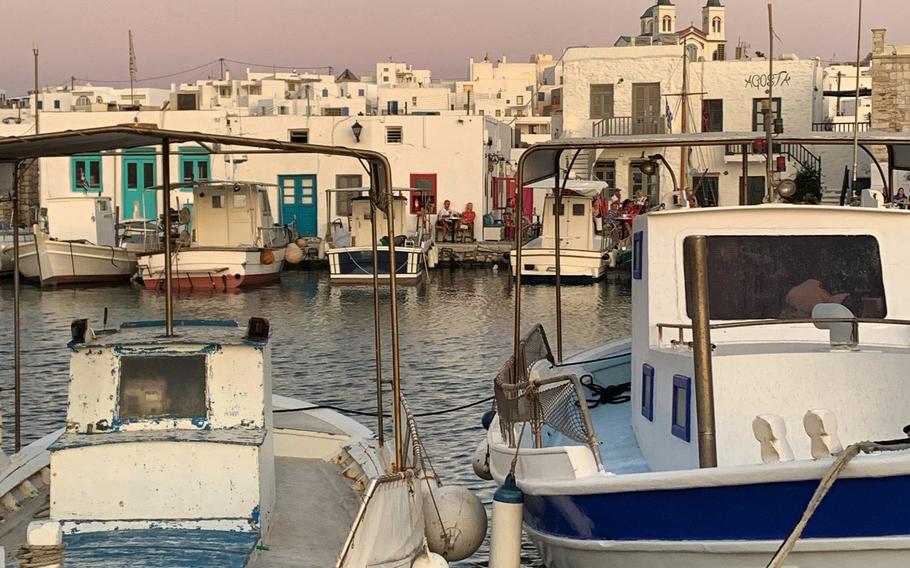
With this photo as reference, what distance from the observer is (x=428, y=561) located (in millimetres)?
8969

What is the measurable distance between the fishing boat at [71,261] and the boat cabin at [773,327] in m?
30.3

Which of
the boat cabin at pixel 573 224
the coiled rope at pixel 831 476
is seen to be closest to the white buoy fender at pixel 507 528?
the coiled rope at pixel 831 476

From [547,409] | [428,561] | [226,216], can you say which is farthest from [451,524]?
[226,216]

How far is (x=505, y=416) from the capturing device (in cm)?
1044

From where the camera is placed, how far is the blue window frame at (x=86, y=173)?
49.9 metres

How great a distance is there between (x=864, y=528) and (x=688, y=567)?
3.85 feet

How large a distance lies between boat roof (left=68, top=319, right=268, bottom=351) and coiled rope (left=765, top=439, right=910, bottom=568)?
11.4 feet

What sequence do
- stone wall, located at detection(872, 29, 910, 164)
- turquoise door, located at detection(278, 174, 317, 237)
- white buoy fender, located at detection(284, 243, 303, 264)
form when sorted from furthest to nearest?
turquoise door, located at detection(278, 174, 317, 237) < stone wall, located at detection(872, 29, 910, 164) < white buoy fender, located at detection(284, 243, 303, 264)

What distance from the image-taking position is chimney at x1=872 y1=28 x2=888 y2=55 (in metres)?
44.6

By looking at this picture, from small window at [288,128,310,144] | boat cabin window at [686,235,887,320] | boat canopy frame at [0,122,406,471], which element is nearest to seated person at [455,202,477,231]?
small window at [288,128,310,144]

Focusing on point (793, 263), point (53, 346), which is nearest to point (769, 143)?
point (793, 263)

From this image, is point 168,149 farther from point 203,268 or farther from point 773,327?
point 203,268

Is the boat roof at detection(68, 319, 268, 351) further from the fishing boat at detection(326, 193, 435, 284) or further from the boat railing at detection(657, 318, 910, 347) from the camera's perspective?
the fishing boat at detection(326, 193, 435, 284)

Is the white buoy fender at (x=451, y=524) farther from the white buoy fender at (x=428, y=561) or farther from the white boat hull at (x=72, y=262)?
the white boat hull at (x=72, y=262)
